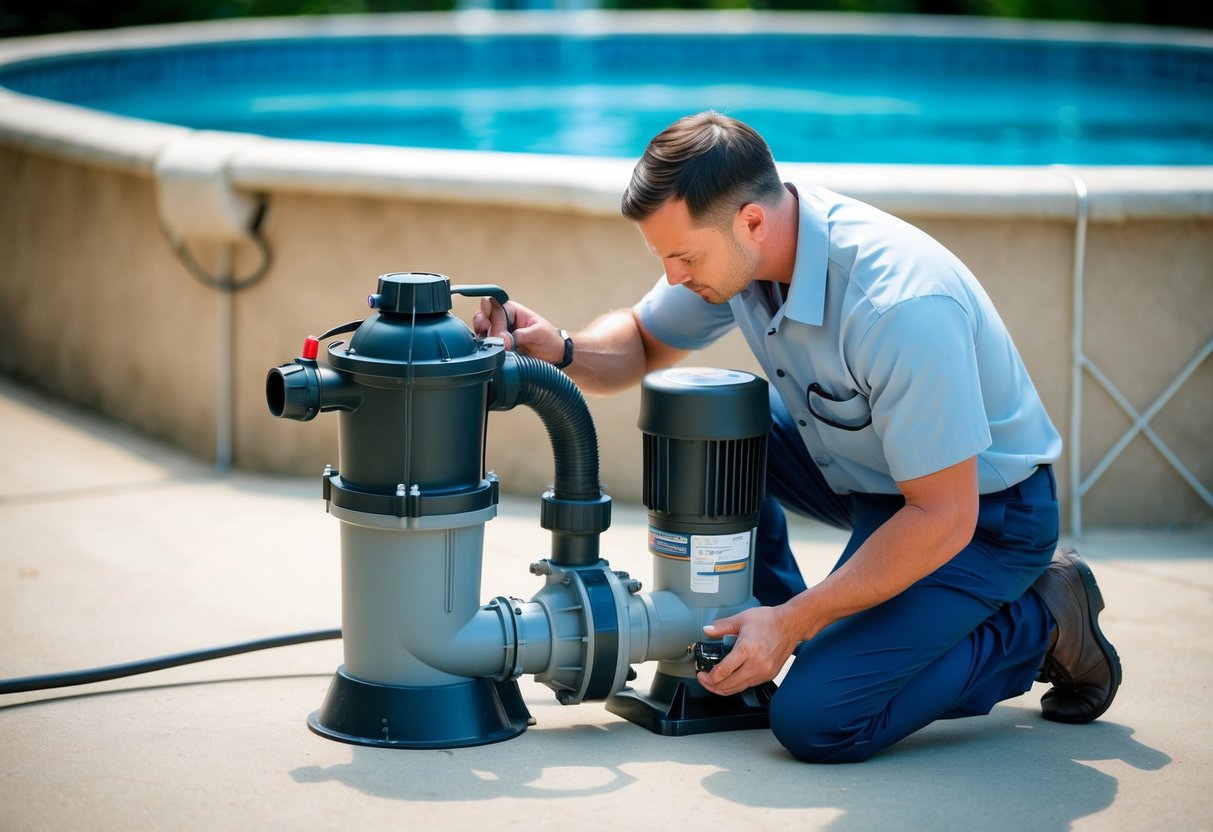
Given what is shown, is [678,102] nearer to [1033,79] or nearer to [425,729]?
[1033,79]

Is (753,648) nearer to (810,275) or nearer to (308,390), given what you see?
(810,275)

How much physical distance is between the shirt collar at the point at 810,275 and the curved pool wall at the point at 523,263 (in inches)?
49.7


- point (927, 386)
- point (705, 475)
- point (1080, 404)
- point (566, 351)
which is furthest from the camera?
point (1080, 404)

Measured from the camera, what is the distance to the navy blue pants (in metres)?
2.32

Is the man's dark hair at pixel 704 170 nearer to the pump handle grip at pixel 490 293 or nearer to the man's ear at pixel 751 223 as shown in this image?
the man's ear at pixel 751 223

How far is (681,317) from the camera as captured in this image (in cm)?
276

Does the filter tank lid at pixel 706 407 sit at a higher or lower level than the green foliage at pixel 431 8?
lower

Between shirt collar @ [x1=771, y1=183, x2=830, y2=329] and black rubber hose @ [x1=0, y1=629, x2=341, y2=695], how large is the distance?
1.07m

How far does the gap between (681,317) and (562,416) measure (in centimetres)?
45

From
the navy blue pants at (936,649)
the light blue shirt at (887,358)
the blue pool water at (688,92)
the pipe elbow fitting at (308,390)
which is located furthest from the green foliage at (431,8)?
the navy blue pants at (936,649)

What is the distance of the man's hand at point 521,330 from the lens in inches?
101

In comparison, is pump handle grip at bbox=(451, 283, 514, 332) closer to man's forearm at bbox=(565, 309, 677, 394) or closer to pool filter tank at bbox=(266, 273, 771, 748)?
pool filter tank at bbox=(266, 273, 771, 748)

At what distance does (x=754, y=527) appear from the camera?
2473 mm

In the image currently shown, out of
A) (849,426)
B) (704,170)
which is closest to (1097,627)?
(849,426)
